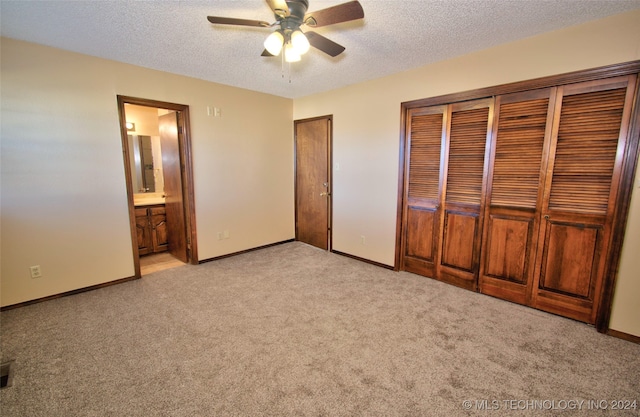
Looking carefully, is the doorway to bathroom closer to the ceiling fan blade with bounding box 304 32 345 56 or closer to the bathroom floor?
the bathroom floor

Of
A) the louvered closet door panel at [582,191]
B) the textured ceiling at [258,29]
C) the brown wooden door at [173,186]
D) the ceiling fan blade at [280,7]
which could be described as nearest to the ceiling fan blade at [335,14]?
the ceiling fan blade at [280,7]

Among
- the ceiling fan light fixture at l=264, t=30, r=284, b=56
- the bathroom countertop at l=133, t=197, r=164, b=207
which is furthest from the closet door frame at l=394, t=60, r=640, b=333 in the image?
the bathroom countertop at l=133, t=197, r=164, b=207

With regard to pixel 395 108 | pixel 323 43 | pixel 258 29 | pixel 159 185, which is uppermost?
pixel 258 29

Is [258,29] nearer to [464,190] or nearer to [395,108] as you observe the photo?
[395,108]

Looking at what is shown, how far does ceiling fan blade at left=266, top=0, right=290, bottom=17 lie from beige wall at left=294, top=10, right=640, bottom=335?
2039 millimetres

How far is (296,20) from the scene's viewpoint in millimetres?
1813

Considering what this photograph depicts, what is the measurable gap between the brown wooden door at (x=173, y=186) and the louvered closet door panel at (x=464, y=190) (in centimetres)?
340

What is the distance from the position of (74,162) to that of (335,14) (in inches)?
116

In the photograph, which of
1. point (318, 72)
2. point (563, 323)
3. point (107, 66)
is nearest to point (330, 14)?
point (318, 72)

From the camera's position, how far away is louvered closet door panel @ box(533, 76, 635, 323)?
2.16 m

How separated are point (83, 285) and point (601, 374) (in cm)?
460

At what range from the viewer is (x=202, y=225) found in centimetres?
383

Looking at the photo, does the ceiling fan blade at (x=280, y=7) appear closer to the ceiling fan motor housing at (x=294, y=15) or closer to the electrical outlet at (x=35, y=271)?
the ceiling fan motor housing at (x=294, y=15)

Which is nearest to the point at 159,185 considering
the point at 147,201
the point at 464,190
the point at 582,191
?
the point at 147,201
